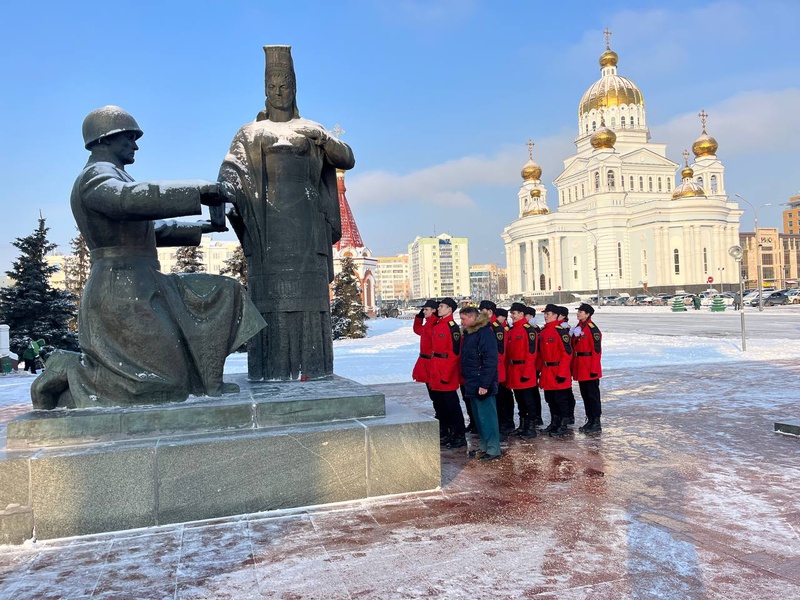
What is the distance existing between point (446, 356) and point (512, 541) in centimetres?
288

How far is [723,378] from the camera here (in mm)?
11180

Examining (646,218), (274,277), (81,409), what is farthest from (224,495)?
(646,218)

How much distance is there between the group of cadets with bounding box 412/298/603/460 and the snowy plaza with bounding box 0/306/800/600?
0.75 m

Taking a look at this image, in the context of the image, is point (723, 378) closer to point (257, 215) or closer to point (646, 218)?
point (257, 215)

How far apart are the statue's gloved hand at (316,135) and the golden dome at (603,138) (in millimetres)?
70716

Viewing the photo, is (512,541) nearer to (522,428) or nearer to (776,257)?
(522,428)

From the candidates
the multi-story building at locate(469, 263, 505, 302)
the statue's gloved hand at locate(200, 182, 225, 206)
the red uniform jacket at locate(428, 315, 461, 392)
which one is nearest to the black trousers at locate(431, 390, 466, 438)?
the red uniform jacket at locate(428, 315, 461, 392)

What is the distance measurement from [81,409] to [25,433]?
370 millimetres

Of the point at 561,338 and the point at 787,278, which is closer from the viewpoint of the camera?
the point at 561,338

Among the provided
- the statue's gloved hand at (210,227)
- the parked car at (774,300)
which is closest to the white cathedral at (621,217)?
the parked car at (774,300)

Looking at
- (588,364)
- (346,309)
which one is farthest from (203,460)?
(346,309)

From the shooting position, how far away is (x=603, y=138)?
70500mm

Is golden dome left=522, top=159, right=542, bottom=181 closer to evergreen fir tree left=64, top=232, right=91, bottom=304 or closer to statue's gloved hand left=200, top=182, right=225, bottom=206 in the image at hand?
evergreen fir tree left=64, top=232, right=91, bottom=304

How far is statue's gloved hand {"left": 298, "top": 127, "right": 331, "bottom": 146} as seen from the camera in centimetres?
555
